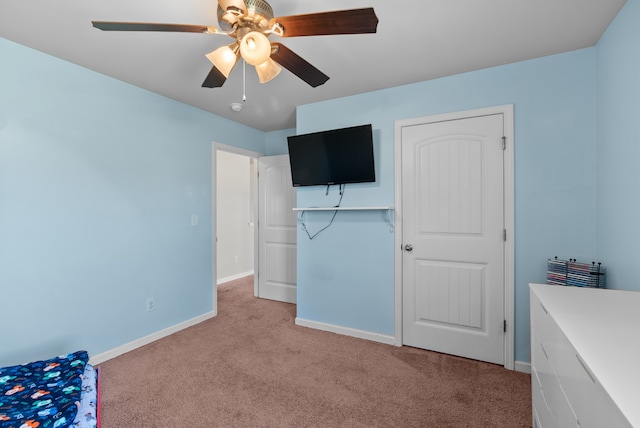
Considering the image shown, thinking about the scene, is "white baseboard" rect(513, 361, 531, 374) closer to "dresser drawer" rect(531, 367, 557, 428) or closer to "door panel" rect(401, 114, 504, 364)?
"door panel" rect(401, 114, 504, 364)

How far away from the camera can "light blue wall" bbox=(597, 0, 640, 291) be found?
1.62 meters

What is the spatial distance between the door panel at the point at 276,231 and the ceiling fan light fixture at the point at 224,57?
256 cm

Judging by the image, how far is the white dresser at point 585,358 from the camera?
28.0 inches

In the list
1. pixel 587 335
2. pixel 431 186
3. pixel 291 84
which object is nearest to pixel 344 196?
pixel 431 186

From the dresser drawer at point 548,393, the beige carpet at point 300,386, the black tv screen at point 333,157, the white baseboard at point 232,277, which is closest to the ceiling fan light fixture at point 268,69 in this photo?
the black tv screen at point 333,157

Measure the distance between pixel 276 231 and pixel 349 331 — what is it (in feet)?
5.81

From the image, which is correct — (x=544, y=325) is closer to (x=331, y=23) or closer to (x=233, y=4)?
(x=331, y=23)

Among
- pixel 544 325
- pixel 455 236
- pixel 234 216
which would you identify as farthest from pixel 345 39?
pixel 234 216

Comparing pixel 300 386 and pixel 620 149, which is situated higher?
pixel 620 149

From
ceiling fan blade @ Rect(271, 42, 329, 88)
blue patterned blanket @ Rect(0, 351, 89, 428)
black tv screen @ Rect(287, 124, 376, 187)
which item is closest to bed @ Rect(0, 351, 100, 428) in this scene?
blue patterned blanket @ Rect(0, 351, 89, 428)

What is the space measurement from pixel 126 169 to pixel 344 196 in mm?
2036

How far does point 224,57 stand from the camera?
1.52 metres

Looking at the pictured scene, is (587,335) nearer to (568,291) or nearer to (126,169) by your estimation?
(568,291)

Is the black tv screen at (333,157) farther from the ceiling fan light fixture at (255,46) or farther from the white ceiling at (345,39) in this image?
the ceiling fan light fixture at (255,46)
